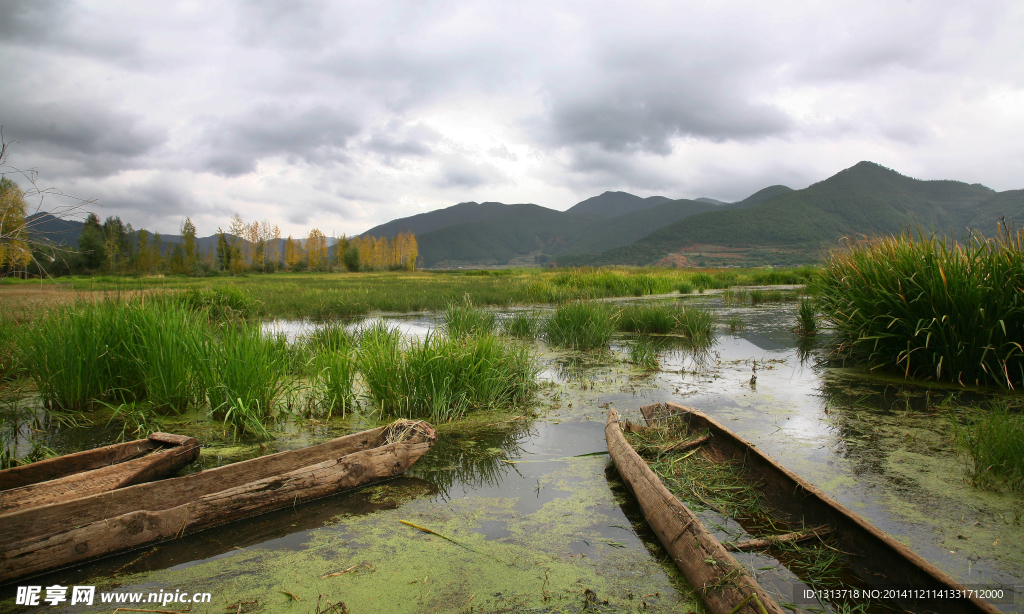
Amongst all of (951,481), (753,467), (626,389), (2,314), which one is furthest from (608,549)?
(2,314)

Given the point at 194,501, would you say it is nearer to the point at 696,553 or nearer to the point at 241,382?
the point at 241,382

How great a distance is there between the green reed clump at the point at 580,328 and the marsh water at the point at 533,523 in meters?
3.31

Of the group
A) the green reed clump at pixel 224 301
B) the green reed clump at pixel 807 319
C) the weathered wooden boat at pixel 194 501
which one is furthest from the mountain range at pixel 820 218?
the weathered wooden boat at pixel 194 501

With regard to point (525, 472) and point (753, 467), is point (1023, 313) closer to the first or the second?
→ point (753, 467)

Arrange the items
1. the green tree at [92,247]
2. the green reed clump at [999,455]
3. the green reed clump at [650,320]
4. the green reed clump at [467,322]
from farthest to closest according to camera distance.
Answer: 1. the green tree at [92,247]
2. the green reed clump at [650,320]
3. the green reed clump at [467,322]
4. the green reed clump at [999,455]

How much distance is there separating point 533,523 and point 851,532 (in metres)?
1.59

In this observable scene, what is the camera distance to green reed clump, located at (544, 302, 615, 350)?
8.49 meters

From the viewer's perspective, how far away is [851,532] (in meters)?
2.24

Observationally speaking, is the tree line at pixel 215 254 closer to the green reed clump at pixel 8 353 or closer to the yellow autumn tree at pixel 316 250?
the yellow autumn tree at pixel 316 250

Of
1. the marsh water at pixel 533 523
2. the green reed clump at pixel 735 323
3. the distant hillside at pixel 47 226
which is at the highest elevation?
the distant hillside at pixel 47 226

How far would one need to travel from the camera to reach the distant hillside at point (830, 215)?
7631 cm

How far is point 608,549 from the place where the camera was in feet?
8.43

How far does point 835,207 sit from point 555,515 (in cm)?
10139

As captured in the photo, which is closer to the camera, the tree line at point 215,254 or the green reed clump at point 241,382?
the green reed clump at point 241,382
